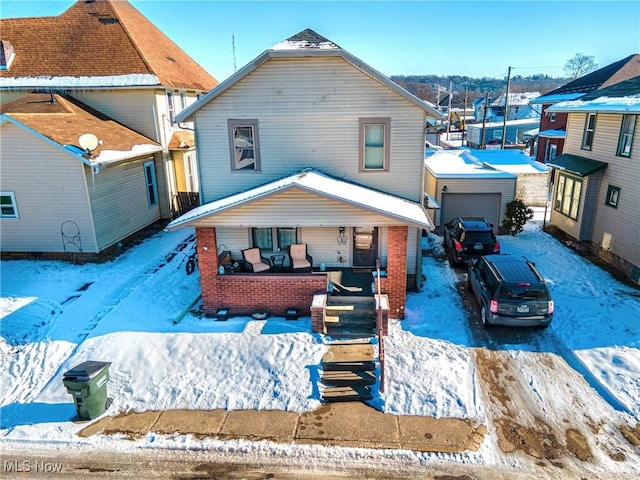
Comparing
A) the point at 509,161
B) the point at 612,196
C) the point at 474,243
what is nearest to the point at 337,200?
the point at 474,243

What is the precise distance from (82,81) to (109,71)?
1346 mm

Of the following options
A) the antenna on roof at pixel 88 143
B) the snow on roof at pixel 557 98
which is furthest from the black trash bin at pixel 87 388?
the snow on roof at pixel 557 98

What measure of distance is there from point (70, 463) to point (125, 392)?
194 cm

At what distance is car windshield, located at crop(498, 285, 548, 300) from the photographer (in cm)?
1116

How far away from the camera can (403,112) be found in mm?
13438

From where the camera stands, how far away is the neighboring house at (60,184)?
1580 cm

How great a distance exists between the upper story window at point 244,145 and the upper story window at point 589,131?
14.4 m

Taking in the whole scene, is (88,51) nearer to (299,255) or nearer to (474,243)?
(299,255)

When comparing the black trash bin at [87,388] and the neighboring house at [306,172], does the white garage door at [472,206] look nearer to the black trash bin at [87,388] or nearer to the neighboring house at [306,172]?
the neighboring house at [306,172]

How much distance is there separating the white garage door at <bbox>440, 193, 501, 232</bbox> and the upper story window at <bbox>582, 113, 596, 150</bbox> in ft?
13.8

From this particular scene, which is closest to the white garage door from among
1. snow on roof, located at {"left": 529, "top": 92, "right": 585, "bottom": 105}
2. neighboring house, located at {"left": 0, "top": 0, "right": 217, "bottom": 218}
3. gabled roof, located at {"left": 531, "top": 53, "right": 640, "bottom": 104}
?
neighboring house, located at {"left": 0, "top": 0, "right": 217, "bottom": 218}

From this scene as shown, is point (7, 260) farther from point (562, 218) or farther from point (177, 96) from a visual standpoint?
point (562, 218)

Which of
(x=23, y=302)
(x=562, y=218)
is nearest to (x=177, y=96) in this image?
(x=23, y=302)

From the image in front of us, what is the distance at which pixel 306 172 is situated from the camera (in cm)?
1377
